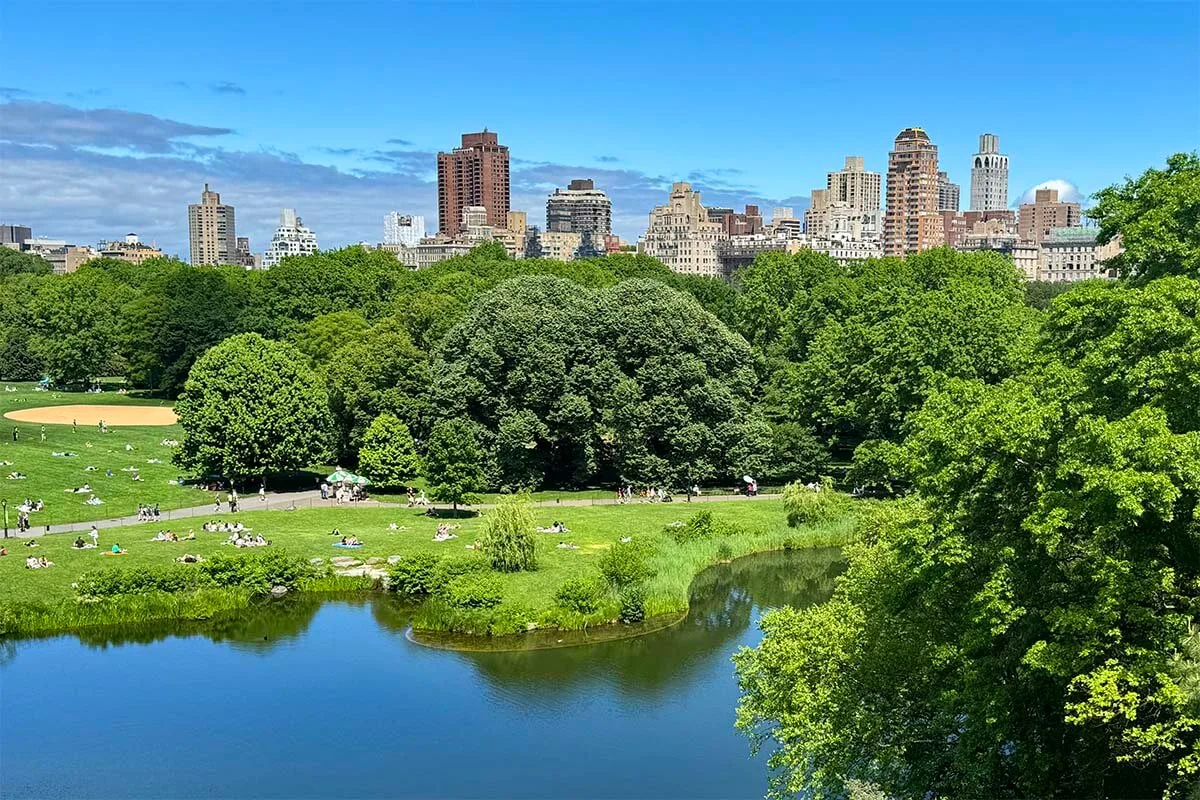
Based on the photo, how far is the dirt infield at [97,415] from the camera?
254 feet

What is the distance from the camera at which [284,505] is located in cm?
5294

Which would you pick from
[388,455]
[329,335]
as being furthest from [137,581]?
[329,335]

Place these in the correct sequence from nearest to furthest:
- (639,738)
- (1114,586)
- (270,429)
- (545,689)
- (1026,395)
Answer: (1114,586) < (1026,395) < (639,738) < (545,689) < (270,429)

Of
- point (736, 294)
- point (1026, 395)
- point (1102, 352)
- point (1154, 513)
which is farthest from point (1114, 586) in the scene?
point (736, 294)

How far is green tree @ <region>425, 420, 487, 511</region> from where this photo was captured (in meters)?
49.8

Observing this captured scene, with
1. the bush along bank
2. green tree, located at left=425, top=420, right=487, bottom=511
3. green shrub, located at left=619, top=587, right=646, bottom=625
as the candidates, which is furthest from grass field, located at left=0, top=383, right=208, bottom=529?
green shrub, located at left=619, top=587, right=646, bottom=625

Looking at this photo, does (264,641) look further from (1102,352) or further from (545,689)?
(1102,352)

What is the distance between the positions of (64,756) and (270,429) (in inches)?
1118

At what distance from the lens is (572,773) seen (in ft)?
90.3

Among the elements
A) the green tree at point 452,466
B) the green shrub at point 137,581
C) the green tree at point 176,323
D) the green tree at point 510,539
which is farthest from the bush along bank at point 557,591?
the green tree at point 176,323

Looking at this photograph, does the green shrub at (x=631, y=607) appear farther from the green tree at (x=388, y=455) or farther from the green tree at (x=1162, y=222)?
the green tree at (x=388, y=455)

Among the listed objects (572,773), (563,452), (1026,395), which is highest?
(1026,395)

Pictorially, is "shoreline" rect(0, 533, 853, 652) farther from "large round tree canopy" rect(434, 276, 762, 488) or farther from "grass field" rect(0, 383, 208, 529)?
"large round tree canopy" rect(434, 276, 762, 488)

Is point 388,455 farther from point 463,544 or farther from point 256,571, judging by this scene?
point 256,571
